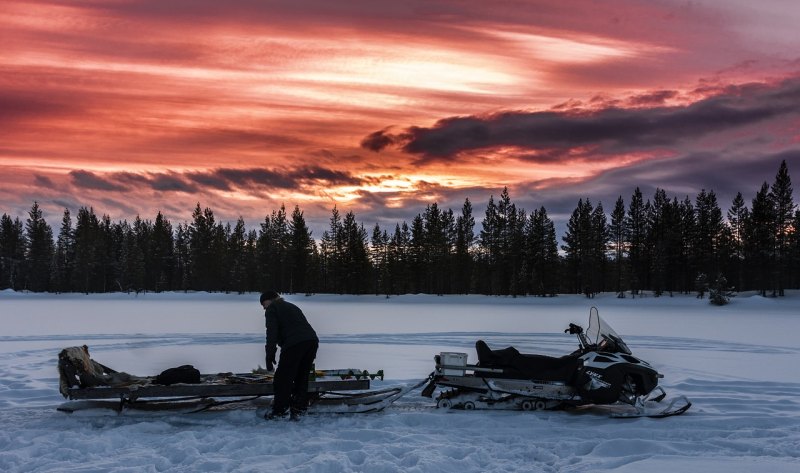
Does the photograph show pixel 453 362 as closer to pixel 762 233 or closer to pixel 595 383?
pixel 595 383

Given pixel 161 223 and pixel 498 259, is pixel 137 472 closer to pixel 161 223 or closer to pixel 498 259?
pixel 498 259

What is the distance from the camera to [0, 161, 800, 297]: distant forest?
73.5 meters

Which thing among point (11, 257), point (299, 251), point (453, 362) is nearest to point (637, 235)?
point (299, 251)

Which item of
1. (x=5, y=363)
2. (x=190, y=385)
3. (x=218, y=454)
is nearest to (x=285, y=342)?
(x=190, y=385)

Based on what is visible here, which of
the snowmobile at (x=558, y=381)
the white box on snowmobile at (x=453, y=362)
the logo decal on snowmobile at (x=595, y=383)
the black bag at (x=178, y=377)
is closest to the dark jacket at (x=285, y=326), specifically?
the black bag at (x=178, y=377)

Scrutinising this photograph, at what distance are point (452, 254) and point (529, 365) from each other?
255ft

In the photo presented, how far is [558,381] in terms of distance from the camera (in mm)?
8805

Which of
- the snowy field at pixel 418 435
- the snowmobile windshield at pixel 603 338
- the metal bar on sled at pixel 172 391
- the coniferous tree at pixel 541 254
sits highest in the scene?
the coniferous tree at pixel 541 254

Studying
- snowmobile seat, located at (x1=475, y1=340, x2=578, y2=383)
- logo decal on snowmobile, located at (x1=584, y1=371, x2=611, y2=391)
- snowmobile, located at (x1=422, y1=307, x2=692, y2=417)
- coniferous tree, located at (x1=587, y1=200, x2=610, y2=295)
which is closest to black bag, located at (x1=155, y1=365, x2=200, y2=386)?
snowmobile, located at (x1=422, y1=307, x2=692, y2=417)

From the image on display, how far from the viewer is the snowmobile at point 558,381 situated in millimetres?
8586

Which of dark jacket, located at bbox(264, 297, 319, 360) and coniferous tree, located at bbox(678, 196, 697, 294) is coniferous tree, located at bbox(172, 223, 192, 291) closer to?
coniferous tree, located at bbox(678, 196, 697, 294)

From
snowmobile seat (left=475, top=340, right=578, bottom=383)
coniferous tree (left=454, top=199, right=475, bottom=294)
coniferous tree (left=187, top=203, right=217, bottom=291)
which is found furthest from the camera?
coniferous tree (left=187, top=203, right=217, bottom=291)

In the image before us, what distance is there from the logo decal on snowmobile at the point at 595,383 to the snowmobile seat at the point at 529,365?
0.22 meters

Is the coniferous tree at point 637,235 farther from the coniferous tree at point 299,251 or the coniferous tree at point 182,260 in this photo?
the coniferous tree at point 182,260
